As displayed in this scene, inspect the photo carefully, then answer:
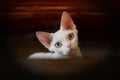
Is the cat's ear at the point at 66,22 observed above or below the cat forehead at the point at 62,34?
above

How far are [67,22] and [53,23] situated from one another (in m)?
0.06

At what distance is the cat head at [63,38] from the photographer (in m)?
1.59

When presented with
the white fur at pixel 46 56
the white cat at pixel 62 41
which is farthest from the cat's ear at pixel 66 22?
the white fur at pixel 46 56

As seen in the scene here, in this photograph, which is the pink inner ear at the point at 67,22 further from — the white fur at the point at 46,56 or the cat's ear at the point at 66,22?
the white fur at the point at 46,56

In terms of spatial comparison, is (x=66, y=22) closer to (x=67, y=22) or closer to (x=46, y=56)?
(x=67, y=22)

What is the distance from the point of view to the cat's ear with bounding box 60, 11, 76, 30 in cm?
159

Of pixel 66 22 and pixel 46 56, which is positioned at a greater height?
pixel 66 22

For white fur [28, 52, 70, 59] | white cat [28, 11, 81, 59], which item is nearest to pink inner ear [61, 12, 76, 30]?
white cat [28, 11, 81, 59]

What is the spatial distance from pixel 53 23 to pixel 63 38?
0.24 feet

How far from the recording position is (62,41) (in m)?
1.59

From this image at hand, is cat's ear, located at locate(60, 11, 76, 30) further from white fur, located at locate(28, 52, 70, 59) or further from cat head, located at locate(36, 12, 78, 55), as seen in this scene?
white fur, located at locate(28, 52, 70, 59)

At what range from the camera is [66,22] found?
1604 millimetres

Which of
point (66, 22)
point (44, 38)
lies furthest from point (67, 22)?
point (44, 38)

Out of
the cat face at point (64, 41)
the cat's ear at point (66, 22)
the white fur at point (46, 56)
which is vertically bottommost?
the white fur at point (46, 56)
